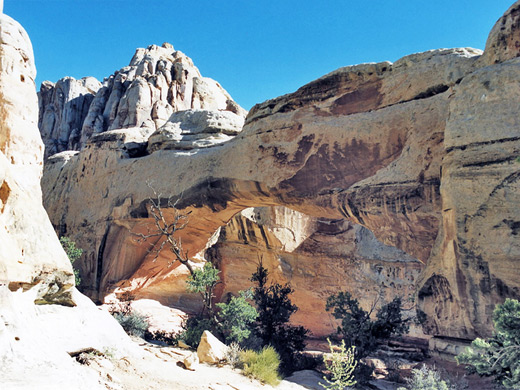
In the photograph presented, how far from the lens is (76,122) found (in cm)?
3753

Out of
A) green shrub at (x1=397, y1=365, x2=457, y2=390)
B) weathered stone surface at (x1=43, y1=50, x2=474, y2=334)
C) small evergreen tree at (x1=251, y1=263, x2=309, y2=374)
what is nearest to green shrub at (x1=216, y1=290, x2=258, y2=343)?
small evergreen tree at (x1=251, y1=263, x2=309, y2=374)

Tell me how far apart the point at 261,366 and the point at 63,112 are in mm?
35294

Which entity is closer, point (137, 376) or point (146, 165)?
point (137, 376)

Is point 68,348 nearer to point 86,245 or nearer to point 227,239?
point 86,245

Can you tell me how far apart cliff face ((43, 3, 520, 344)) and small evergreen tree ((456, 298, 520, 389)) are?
174 centimetres

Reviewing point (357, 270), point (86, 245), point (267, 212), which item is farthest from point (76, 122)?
point (357, 270)

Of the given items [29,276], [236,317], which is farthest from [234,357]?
[29,276]

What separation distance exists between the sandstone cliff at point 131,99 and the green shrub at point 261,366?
70.7 ft

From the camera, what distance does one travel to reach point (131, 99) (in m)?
31.8

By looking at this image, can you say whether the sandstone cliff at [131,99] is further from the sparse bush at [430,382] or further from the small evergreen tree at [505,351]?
the small evergreen tree at [505,351]

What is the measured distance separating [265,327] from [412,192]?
722 cm

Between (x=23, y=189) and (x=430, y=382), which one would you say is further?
(x=430, y=382)

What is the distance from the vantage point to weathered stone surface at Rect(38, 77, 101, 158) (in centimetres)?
3666

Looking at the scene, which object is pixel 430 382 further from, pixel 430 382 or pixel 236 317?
pixel 236 317
